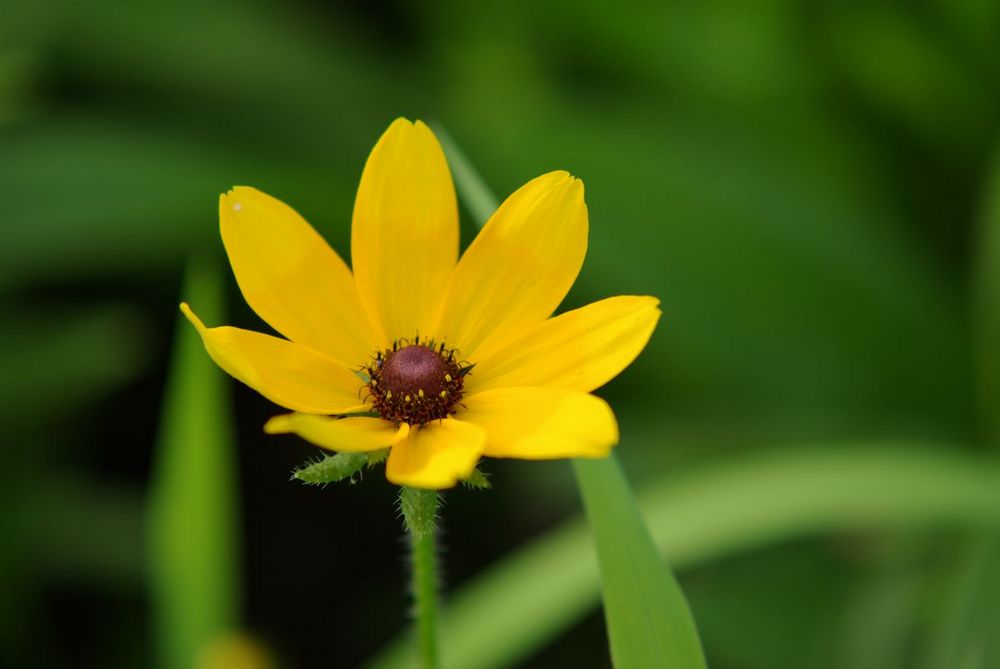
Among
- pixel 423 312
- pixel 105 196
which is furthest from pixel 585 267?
pixel 423 312

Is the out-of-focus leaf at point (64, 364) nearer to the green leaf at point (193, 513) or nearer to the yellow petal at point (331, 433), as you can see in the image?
the green leaf at point (193, 513)

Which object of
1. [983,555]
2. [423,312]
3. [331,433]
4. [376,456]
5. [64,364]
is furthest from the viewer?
[64,364]

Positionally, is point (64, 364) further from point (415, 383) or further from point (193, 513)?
point (415, 383)

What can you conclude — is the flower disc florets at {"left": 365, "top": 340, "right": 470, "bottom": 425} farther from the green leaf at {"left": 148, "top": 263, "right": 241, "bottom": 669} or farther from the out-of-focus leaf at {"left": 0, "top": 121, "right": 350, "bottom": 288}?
the out-of-focus leaf at {"left": 0, "top": 121, "right": 350, "bottom": 288}

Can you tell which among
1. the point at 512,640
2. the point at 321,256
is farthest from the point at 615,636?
the point at 512,640

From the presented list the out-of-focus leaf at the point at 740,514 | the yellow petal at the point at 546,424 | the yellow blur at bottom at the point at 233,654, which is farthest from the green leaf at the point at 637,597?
the yellow blur at bottom at the point at 233,654

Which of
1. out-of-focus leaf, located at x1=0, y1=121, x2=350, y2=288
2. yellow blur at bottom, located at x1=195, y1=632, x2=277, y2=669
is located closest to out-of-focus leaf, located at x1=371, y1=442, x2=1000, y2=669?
yellow blur at bottom, located at x1=195, y1=632, x2=277, y2=669
